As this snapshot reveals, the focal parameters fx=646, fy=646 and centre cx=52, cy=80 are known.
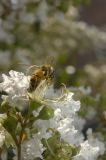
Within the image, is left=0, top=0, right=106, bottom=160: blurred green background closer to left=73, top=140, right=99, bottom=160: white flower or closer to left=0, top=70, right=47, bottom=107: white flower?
left=73, top=140, right=99, bottom=160: white flower

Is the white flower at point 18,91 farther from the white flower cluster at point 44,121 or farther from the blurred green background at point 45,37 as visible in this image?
the blurred green background at point 45,37

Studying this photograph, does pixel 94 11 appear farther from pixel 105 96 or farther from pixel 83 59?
pixel 105 96

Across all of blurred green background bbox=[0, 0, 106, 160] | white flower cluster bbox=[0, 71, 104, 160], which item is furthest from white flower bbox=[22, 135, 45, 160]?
blurred green background bbox=[0, 0, 106, 160]

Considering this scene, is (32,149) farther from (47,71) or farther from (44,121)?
(47,71)

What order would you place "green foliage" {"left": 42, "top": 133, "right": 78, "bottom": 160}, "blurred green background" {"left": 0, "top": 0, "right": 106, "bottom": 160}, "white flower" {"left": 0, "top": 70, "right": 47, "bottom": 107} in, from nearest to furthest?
"white flower" {"left": 0, "top": 70, "right": 47, "bottom": 107}
"green foliage" {"left": 42, "top": 133, "right": 78, "bottom": 160}
"blurred green background" {"left": 0, "top": 0, "right": 106, "bottom": 160}

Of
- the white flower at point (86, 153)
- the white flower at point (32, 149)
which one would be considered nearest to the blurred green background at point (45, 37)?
the white flower at point (86, 153)

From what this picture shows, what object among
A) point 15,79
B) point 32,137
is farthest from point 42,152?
point 15,79

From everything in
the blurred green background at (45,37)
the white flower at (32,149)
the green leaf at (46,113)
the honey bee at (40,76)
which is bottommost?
the white flower at (32,149)
